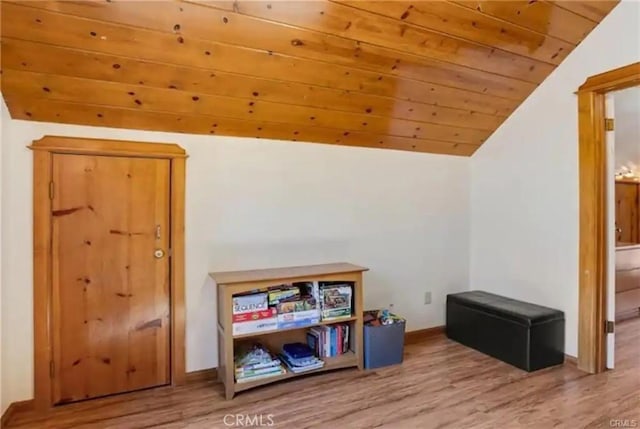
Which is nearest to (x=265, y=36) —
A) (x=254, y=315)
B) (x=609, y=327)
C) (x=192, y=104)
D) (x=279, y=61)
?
(x=279, y=61)

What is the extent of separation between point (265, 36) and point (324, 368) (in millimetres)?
2203

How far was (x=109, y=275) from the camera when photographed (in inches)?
101

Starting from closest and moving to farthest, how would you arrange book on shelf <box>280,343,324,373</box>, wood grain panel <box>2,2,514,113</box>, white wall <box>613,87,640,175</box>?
wood grain panel <box>2,2,514,113</box> → book on shelf <box>280,343,324,373</box> → white wall <box>613,87,640,175</box>

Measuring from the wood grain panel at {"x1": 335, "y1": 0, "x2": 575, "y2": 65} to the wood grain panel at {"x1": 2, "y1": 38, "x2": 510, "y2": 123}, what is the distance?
51cm

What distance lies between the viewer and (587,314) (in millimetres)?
2898

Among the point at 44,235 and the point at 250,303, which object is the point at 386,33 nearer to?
the point at 250,303

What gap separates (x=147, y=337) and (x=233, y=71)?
182cm

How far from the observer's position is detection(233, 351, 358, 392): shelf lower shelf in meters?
2.59

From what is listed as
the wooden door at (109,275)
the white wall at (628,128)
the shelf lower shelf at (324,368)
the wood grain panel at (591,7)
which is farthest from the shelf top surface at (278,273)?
the white wall at (628,128)

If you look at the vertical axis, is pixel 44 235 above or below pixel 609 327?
above

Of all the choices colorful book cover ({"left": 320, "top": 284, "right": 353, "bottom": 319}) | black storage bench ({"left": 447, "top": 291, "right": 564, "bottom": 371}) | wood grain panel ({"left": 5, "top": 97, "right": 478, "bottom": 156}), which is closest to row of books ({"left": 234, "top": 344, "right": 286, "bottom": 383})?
colorful book cover ({"left": 320, "top": 284, "right": 353, "bottom": 319})

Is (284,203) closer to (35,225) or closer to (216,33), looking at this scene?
(216,33)

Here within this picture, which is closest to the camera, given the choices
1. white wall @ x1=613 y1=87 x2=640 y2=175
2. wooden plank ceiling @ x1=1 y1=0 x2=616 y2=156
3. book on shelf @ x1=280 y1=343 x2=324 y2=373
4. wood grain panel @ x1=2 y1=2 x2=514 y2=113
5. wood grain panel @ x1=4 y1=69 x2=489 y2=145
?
wood grain panel @ x1=2 y1=2 x2=514 y2=113

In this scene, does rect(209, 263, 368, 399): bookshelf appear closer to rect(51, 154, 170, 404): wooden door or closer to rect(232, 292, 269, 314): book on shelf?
rect(232, 292, 269, 314): book on shelf
